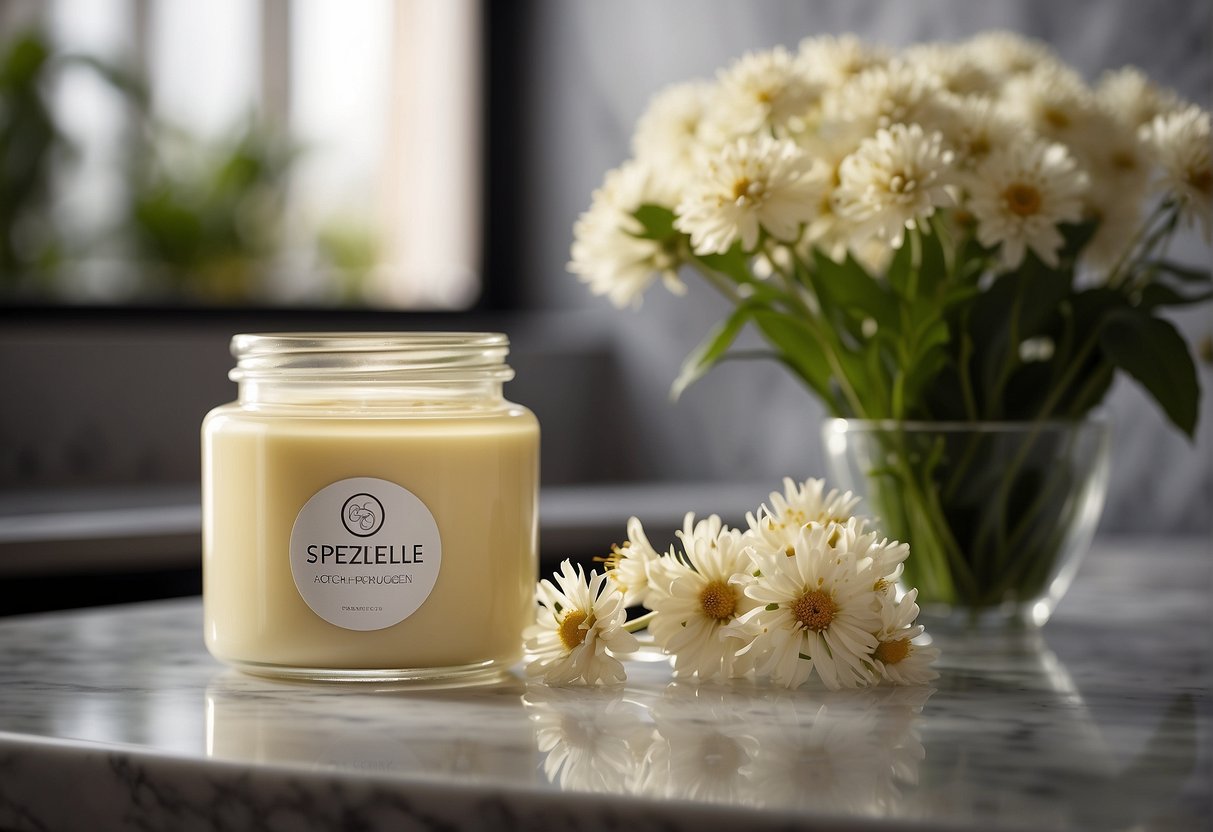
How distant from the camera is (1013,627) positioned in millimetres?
925

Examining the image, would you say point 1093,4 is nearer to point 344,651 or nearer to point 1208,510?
point 1208,510

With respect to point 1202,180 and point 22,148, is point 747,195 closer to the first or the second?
point 1202,180

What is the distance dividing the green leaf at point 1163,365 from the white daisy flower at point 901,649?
0.25 metres

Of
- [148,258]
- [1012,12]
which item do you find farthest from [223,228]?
[1012,12]

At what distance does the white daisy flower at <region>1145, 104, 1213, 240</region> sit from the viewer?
88 cm

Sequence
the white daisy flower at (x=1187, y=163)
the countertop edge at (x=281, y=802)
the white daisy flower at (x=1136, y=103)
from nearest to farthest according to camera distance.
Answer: the countertop edge at (x=281, y=802) → the white daisy flower at (x=1187, y=163) → the white daisy flower at (x=1136, y=103)

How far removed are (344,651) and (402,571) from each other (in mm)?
48

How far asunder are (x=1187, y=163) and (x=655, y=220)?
316 mm

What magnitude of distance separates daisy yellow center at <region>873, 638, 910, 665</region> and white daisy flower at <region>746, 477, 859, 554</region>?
7 cm

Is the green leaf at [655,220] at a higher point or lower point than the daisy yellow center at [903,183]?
lower

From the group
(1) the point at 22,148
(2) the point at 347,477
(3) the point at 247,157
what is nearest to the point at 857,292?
(2) the point at 347,477

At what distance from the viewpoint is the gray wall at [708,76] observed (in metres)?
1.54

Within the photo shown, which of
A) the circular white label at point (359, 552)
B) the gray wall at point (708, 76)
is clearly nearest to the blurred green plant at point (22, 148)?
the gray wall at point (708, 76)

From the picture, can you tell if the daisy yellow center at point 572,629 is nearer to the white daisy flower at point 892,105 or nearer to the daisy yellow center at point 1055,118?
the white daisy flower at point 892,105
